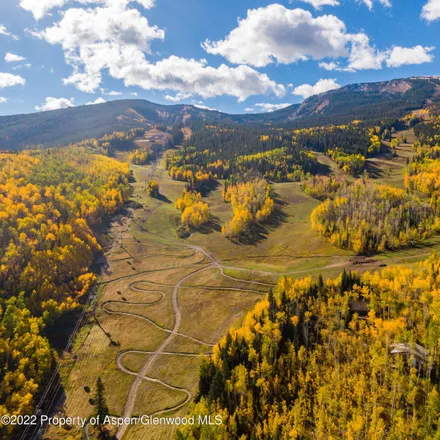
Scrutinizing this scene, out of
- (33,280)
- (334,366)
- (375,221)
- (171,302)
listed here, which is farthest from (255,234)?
(33,280)

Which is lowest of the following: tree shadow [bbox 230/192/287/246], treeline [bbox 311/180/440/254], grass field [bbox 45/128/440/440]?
grass field [bbox 45/128/440/440]

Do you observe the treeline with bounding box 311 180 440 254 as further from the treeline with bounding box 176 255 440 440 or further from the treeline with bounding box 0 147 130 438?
the treeline with bounding box 0 147 130 438

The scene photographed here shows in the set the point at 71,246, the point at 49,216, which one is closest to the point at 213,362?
the point at 71,246

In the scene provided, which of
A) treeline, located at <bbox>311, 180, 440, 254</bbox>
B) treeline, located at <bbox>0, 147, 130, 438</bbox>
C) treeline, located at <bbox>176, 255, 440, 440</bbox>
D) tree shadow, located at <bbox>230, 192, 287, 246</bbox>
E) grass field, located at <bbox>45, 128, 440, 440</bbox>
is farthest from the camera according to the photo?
tree shadow, located at <bbox>230, 192, 287, 246</bbox>

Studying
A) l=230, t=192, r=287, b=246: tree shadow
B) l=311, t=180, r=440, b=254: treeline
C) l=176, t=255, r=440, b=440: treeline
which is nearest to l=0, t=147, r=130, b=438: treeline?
l=176, t=255, r=440, b=440: treeline

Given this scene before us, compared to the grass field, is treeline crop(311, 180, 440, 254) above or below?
above

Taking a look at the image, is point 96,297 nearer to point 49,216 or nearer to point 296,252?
point 49,216

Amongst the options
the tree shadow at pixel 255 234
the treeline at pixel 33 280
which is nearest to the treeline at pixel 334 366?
the treeline at pixel 33 280
